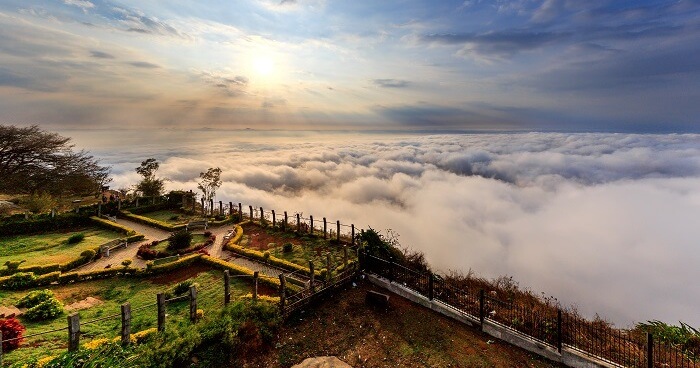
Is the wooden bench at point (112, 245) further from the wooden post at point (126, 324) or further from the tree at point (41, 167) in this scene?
the tree at point (41, 167)

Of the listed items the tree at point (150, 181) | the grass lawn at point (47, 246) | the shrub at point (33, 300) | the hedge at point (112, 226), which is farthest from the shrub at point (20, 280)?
the tree at point (150, 181)

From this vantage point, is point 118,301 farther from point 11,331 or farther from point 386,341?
point 386,341

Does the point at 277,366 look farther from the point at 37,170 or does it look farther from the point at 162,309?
the point at 37,170

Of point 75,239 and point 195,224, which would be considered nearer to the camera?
point 75,239

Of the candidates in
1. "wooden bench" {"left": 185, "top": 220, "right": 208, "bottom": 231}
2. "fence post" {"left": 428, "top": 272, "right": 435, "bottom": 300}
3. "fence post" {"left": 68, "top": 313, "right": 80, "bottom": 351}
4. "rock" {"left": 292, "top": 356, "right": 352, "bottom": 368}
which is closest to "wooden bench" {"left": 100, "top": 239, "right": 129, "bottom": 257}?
"wooden bench" {"left": 185, "top": 220, "right": 208, "bottom": 231}

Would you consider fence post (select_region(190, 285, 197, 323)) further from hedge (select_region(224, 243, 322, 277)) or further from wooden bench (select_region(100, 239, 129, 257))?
wooden bench (select_region(100, 239, 129, 257))

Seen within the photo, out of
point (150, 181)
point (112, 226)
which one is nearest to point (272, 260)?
point (112, 226)

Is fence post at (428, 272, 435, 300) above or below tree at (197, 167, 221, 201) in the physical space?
below

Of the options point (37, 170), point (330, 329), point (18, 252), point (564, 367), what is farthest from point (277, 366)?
point (37, 170)
